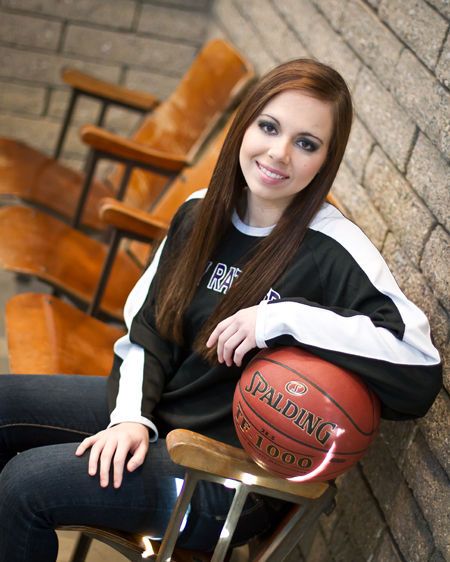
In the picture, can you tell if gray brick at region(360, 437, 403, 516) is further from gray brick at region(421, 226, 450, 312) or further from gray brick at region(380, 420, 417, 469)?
gray brick at region(421, 226, 450, 312)

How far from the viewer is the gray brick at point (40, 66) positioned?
390 centimetres

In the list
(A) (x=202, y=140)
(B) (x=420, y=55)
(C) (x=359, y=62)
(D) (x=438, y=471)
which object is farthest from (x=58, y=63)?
(D) (x=438, y=471)

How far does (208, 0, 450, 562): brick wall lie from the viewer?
180 cm

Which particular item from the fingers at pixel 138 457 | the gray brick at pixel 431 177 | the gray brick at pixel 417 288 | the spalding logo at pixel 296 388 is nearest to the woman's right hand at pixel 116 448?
the fingers at pixel 138 457

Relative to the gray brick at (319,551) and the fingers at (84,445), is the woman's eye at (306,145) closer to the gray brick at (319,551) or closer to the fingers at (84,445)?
the fingers at (84,445)

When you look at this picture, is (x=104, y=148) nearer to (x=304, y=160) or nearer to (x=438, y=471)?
(x=304, y=160)

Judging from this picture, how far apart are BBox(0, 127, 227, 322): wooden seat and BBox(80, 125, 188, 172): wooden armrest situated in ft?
0.21

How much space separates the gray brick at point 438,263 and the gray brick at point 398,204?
34 mm

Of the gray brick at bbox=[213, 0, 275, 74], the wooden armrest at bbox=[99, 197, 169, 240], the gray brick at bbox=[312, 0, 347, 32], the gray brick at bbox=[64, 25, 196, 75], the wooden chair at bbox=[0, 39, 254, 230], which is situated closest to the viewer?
the wooden armrest at bbox=[99, 197, 169, 240]

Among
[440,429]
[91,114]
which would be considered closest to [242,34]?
[91,114]

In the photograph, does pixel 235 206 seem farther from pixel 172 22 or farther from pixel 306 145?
pixel 172 22

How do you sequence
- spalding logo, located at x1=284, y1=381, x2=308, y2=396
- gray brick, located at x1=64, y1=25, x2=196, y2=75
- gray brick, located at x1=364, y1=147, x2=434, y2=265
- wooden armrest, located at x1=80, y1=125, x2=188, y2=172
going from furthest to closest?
gray brick, located at x1=64, y1=25, x2=196, y2=75
wooden armrest, located at x1=80, y1=125, x2=188, y2=172
gray brick, located at x1=364, y1=147, x2=434, y2=265
spalding logo, located at x1=284, y1=381, x2=308, y2=396

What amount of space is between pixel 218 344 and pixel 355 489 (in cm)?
59

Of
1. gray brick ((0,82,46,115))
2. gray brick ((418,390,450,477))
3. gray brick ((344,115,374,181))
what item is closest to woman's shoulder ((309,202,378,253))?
gray brick ((418,390,450,477))
